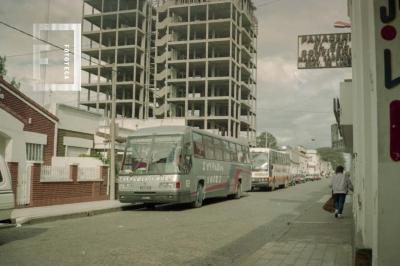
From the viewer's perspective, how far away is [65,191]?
20547 mm

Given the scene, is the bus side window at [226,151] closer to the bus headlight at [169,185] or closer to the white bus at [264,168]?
the bus headlight at [169,185]

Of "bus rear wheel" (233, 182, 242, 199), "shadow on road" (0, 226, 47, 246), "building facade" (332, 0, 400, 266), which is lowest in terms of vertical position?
"shadow on road" (0, 226, 47, 246)

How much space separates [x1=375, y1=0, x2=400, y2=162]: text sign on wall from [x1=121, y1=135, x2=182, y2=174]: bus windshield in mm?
15343

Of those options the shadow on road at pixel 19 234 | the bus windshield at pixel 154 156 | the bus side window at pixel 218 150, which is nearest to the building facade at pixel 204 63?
the bus side window at pixel 218 150

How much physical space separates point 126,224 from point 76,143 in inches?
618

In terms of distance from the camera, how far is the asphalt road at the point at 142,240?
871 centimetres

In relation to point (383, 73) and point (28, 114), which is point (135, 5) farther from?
point (383, 73)

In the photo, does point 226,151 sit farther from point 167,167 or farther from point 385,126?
point 385,126

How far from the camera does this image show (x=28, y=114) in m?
23.5

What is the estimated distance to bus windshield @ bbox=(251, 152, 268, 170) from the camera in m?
36.8

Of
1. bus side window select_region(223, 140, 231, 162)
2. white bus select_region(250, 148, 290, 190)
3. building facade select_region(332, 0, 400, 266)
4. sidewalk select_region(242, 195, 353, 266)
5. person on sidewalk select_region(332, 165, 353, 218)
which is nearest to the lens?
building facade select_region(332, 0, 400, 266)

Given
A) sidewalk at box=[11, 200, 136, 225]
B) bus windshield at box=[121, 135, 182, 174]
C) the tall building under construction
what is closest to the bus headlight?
bus windshield at box=[121, 135, 182, 174]

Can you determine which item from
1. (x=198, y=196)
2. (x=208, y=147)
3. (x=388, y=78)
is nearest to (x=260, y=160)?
(x=208, y=147)

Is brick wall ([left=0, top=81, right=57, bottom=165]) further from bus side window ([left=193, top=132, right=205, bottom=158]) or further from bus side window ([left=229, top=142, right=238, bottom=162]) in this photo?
bus side window ([left=229, top=142, right=238, bottom=162])
